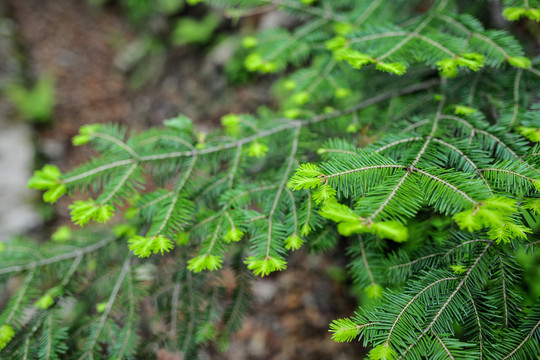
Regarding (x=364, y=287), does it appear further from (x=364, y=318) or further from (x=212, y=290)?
(x=212, y=290)

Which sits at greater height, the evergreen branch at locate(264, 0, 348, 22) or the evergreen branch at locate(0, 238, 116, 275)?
the evergreen branch at locate(264, 0, 348, 22)

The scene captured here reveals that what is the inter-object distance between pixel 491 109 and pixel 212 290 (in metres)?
2.05

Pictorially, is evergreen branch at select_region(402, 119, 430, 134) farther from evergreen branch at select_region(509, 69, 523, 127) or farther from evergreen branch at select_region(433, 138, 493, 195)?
evergreen branch at select_region(509, 69, 523, 127)

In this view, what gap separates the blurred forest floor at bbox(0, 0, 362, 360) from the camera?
3164mm

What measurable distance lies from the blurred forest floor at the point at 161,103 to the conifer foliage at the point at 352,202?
149cm

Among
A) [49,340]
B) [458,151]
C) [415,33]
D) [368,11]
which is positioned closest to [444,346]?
[458,151]

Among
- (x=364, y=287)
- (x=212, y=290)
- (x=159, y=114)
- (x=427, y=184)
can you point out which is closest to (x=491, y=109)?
(x=427, y=184)

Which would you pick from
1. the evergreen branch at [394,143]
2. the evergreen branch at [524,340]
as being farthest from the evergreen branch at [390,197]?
the evergreen branch at [524,340]

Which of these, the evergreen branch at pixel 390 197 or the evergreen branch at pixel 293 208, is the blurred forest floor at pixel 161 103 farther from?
the evergreen branch at pixel 390 197

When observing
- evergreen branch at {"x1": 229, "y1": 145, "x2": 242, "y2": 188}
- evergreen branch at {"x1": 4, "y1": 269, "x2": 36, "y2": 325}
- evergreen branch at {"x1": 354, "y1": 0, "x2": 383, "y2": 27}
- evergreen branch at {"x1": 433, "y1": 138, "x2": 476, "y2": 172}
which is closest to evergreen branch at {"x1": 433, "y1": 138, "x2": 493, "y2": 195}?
evergreen branch at {"x1": 433, "y1": 138, "x2": 476, "y2": 172}

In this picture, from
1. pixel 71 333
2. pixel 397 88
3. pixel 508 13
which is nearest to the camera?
pixel 508 13

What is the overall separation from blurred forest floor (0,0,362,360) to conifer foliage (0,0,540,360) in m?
1.49

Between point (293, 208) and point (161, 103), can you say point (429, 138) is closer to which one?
point (293, 208)

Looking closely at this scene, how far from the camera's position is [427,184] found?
108 cm
